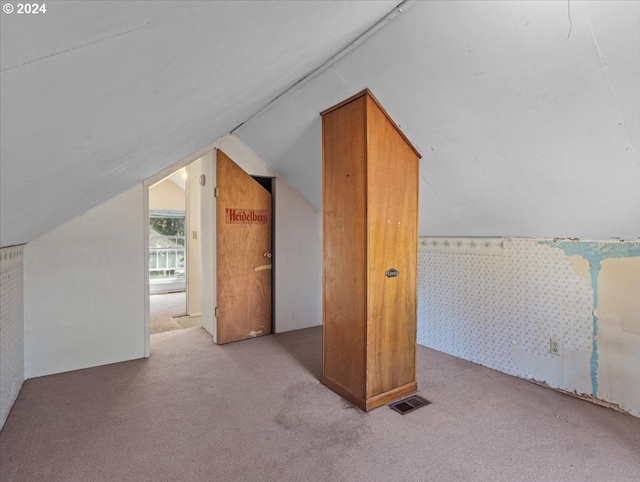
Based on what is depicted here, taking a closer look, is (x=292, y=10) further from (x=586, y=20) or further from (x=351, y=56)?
(x=586, y=20)

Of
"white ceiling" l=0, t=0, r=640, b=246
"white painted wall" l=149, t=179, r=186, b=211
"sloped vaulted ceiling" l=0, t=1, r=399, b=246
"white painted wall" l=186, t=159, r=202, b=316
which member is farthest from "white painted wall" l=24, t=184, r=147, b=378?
"white painted wall" l=149, t=179, r=186, b=211

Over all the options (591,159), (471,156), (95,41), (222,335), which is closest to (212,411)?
(222,335)

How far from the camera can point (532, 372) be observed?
2680 mm

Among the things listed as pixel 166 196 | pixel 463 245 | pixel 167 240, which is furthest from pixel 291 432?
pixel 167 240

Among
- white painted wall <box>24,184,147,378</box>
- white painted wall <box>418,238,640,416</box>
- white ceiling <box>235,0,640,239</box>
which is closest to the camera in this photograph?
white ceiling <box>235,0,640,239</box>

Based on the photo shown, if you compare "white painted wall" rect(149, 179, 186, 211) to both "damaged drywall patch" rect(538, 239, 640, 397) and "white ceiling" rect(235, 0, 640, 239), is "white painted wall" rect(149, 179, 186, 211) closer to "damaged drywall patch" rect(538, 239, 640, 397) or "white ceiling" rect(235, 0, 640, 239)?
"white ceiling" rect(235, 0, 640, 239)

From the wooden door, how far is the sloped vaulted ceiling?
1804mm

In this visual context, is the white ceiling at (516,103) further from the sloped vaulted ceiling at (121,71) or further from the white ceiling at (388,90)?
the sloped vaulted ceiling at (121,71)

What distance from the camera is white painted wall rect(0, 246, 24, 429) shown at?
→ 2.12 meters

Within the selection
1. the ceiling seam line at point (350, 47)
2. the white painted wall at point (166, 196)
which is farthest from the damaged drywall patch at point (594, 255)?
the white painted wall at point (166, 196)

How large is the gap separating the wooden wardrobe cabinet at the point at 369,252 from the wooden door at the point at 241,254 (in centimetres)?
149

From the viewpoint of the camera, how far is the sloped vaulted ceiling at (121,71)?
0.58 meters

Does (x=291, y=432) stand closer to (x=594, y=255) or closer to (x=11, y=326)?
(x=11, y=326)

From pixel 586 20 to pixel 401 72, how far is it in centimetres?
89
